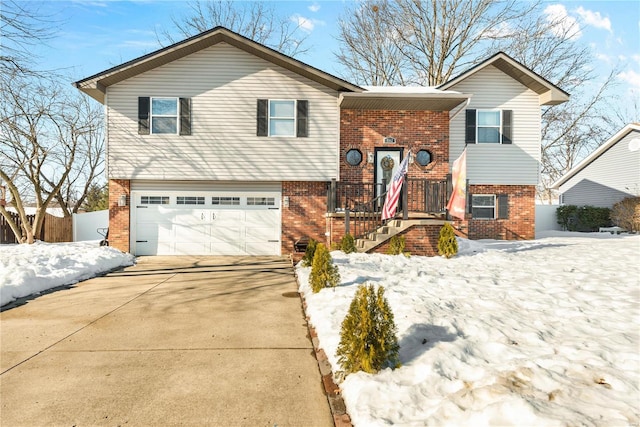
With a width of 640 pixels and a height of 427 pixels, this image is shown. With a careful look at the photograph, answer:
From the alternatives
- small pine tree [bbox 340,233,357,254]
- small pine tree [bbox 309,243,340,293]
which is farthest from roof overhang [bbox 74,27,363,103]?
small pine tree [bbox 309,243,340,293]

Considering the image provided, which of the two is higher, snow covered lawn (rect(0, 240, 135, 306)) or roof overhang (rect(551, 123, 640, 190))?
roof overhang (rect(551, 123, 640, 190))

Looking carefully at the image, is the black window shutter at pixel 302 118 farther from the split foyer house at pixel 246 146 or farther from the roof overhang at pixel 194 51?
the roof overhang at pixel 194 51

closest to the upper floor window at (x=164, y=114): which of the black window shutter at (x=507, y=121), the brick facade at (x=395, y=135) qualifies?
the brick facade at (x=395, y=135)

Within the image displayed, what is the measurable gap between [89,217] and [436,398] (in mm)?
21246

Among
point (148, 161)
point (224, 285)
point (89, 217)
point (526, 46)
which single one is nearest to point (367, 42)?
point (526, 46)

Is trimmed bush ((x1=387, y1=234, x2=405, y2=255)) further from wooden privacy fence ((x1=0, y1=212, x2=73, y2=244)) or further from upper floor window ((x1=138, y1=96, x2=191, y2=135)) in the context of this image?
wooden privacy fence ((x1=0, y1=212, x2=73, y2=244))

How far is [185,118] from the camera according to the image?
11672mm

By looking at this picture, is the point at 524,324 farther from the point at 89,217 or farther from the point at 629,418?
the point at 89,217

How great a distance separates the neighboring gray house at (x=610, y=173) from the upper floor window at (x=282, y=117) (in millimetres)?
18930

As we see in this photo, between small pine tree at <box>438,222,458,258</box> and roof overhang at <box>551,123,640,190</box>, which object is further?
roof overhang at <box>551,123,640,190</box>

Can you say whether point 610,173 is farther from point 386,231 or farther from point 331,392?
point 331,392

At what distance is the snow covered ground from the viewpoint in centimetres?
251

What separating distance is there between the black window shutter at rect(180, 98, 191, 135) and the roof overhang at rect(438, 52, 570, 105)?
9.38 metres

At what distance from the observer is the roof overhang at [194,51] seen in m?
11.0
